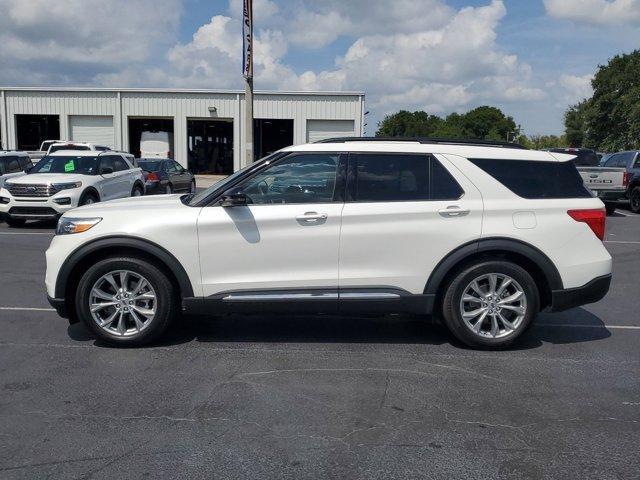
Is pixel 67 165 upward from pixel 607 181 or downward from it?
upward

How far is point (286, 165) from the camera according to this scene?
5.39 meters

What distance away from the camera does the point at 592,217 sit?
539 centimetres

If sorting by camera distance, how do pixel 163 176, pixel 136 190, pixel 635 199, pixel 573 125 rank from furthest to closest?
pixel 573 125 < pixel 163 176 < pixel 635 199 < pixel 136 190

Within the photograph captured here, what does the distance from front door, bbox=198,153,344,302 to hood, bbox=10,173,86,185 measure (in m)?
10.4

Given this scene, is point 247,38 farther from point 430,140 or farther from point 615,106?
point 615,106

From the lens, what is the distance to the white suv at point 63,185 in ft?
46.4

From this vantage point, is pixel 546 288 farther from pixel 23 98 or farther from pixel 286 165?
pixel 23 98

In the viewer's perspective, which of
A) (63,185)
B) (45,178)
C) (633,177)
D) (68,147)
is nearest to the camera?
(63,185)

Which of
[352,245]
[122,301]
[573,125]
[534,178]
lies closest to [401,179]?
[352,245]

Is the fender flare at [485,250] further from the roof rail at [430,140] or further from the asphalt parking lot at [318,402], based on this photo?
the roof rail at [430,140]

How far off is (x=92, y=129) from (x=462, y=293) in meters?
33.5

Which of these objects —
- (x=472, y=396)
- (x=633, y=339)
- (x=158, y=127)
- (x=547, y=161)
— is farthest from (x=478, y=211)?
(x=158, y=127)

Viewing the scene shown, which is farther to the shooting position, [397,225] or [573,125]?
[573,125]

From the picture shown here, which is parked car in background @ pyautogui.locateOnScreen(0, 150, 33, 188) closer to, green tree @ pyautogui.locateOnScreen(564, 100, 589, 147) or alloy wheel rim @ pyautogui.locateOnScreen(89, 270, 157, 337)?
alloy wheel rim @ pyautogui.locateOnScreen(89, 270, 157, 337)
